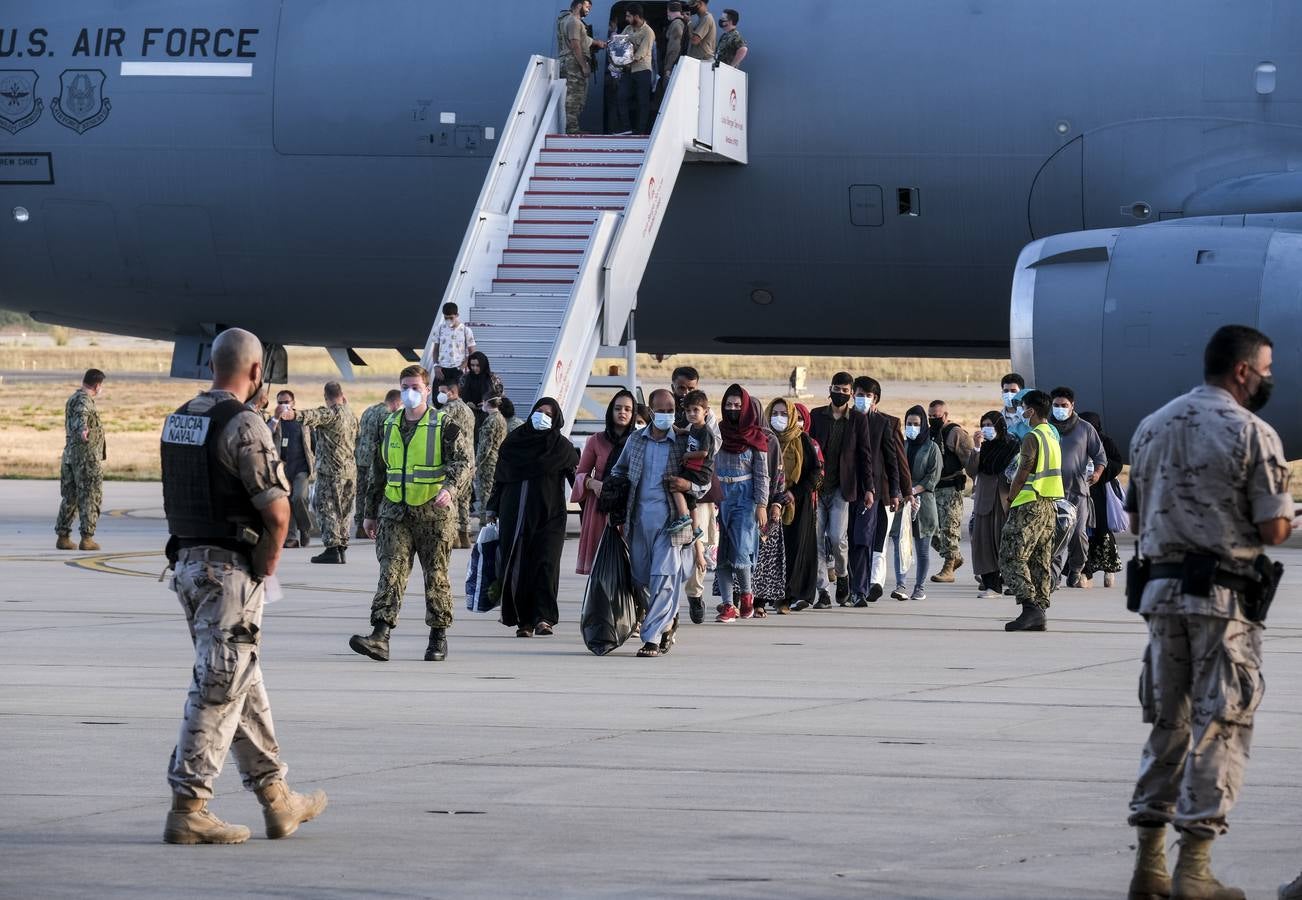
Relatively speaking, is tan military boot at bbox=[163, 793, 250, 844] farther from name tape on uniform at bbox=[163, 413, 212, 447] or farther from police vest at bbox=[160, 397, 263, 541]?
name tape on uniform at bbox=[163, 413, 212, 447]

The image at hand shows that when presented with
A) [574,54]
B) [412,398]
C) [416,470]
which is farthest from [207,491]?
[574,54]

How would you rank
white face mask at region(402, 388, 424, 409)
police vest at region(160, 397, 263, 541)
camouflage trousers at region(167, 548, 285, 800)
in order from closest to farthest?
camouflage trousers at region(167, 548, 285, 800)
police vest at region(160, 397, 263, 541)
white face mask at region(402, 388, 424, 409)

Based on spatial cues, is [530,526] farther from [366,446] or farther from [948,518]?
[948,518]

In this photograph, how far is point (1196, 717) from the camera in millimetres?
6801

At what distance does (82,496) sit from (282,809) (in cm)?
1509

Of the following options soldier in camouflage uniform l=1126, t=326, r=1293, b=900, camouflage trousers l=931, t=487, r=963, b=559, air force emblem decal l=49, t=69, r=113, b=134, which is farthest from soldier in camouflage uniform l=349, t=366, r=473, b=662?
air force emblem decal l=49, t=69, r=113, b=134

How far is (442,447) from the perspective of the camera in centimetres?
1319

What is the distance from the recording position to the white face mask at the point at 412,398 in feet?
43.8

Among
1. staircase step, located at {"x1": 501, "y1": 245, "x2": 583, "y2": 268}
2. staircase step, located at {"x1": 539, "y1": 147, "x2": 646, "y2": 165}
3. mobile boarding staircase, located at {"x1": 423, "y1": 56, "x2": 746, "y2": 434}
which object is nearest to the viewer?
mobile boarding staircase, located at {"x1": 423, "y1": 56, "x2": 746, "y2": 434}

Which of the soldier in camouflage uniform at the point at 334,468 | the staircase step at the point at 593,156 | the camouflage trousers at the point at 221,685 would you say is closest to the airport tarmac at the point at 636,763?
the camouflage trousers at the point at 221,685

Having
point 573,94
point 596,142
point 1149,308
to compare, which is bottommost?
point 1149,308

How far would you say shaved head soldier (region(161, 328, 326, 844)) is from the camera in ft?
25.3

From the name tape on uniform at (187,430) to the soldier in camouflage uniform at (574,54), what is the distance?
555 inches

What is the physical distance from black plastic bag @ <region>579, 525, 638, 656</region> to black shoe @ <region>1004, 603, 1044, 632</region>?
2916 mm
